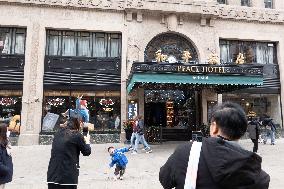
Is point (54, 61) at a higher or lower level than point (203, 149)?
higher

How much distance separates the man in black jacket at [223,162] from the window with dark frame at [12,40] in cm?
2041

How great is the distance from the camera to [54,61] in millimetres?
20797

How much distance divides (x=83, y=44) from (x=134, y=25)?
3932mm

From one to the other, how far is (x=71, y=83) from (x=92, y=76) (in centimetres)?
151

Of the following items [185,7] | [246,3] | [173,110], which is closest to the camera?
[185,7]

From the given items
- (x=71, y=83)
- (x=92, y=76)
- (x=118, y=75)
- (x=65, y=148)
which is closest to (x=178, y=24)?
(x=118, y=75)

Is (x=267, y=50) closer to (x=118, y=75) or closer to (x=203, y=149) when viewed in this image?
(x=118, y=75)

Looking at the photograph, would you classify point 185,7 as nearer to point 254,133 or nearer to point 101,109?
point 101,109

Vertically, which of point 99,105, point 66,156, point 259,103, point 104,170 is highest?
point 259,103

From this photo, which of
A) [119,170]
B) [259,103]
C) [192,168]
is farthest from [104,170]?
[259,103]

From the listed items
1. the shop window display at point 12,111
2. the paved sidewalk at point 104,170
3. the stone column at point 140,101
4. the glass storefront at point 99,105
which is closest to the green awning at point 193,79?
the paved sidewalk at point 104,170

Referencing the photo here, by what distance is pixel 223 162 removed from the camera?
1979 millimetres

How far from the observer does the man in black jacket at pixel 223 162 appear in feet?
6.51

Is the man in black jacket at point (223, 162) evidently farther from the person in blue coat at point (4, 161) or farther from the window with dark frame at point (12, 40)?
the window with dark frame at point (12, 40)
